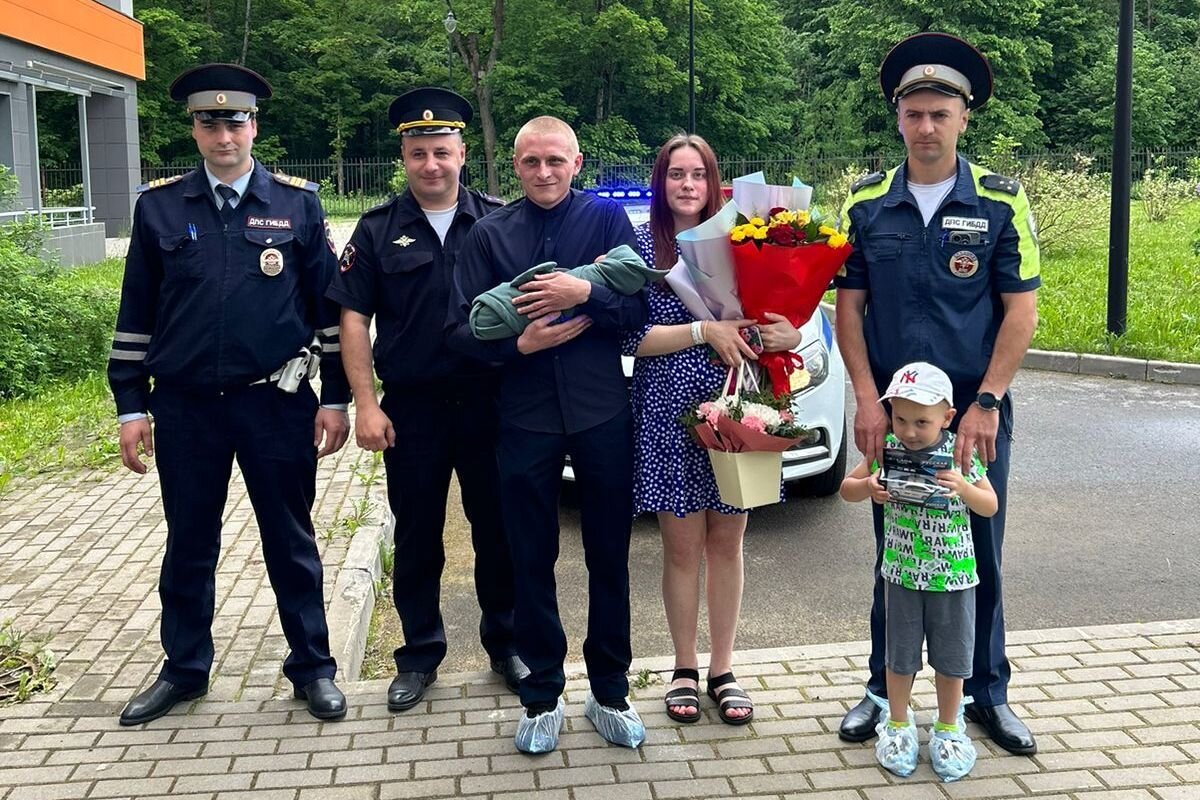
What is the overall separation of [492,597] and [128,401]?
Result: 156cm

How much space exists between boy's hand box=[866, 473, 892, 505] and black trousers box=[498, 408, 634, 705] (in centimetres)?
82

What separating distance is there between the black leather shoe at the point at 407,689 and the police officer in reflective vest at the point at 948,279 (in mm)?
1544

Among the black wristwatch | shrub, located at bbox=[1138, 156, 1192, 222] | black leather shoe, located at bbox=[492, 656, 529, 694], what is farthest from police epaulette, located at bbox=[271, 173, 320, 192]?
shrub, located at bbox=[1138, 156, 1192, 222]

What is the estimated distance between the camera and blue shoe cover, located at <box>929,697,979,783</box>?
3.43 meters

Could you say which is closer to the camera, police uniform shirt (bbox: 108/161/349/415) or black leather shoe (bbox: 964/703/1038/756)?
black leather shoe (bbox: 964/703/1038/756)

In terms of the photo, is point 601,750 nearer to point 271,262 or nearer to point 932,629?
point 932,629

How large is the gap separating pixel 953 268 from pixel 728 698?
1.69 m

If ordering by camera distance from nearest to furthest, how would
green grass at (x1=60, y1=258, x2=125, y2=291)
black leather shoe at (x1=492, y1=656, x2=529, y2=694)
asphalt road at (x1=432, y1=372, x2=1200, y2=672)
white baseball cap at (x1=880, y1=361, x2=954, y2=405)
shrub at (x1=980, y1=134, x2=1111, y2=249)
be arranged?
white baseball cap at (x1=880, y1=361, x2=954, y2=405) → black leather shoe at (x1=492, y1=656, x2=529, y2=694) → asphalt road at (x1=432, y1=372, x2=1200, y2=672) → green grass at (x1=60, y1=258, x2=125, y2=291) → shrub at (x1=980, y1=134, x2=1111, y2=249)

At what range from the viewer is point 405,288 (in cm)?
393

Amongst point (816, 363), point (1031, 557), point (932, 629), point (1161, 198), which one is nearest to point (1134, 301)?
point (1031, 557)

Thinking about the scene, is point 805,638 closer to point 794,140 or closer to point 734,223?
point 734,223

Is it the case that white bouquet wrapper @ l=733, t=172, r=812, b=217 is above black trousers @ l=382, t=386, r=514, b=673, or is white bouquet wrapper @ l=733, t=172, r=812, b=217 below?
above

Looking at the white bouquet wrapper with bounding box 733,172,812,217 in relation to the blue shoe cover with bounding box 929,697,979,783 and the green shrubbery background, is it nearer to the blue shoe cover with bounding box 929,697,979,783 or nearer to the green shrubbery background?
the blue shoe cover with bounding box 929,697,979,783

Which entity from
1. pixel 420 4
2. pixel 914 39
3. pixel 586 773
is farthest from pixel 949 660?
pixel 420 4
